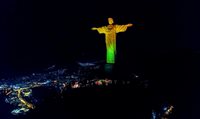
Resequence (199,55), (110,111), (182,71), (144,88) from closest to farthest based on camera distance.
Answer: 1. (110,111)
2. (144,88)
3. (182,71)
4. (199,55)

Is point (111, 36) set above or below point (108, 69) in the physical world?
above

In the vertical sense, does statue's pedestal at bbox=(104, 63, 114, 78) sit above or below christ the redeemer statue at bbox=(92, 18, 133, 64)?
below

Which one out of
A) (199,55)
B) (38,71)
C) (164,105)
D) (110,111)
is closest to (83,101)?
(110,111)

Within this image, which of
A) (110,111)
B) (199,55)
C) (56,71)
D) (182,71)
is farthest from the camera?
(56,71)

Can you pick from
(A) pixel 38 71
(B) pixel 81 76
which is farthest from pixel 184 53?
(A) pixel 38 71

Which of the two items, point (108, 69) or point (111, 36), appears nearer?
point (111, 36)

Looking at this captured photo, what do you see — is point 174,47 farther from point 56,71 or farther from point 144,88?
point 56,71

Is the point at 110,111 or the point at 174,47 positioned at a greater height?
the point at 174,47

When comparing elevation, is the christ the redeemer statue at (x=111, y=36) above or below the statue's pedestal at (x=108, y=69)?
above

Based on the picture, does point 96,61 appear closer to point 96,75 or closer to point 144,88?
point 96,75

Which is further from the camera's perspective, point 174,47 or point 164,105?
point 174,47
